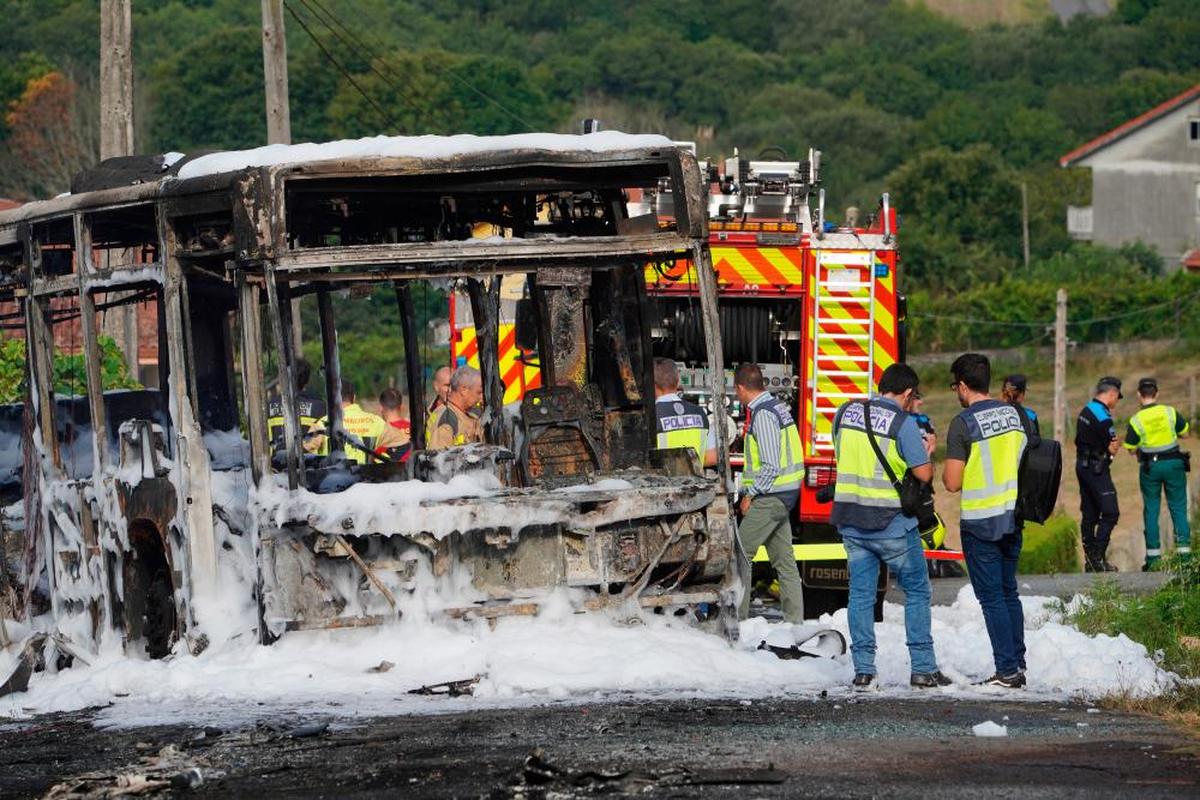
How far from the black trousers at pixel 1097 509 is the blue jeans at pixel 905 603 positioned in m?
8.78

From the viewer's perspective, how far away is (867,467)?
10852 millimetres

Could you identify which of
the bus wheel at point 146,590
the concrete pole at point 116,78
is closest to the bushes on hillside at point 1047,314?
the concrete pole at point 116,78

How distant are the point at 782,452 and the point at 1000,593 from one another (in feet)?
8.04

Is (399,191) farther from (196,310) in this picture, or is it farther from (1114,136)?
(1114,136)

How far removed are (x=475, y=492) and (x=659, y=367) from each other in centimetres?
276

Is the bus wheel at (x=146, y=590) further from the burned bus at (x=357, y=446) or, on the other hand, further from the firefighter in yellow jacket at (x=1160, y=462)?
the firefighter in yellow jacket at (x=1160, y=462)

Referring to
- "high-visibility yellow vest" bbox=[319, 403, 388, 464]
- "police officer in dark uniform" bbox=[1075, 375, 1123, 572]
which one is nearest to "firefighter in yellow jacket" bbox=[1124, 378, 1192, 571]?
"police officer in dark uniform" bbox=[1075, 375, 1123, 572]

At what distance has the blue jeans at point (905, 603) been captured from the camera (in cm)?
1086

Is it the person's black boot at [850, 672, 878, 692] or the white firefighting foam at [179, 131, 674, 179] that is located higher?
the white firefighting foam at [179, 131, 674, 179]

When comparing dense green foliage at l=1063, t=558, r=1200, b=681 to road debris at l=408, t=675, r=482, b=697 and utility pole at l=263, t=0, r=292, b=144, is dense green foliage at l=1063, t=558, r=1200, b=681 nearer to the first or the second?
road debris at l=408, t=675, r=482, b=697

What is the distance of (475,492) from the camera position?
36.1 feet

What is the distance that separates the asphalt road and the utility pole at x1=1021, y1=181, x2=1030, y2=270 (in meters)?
57.5

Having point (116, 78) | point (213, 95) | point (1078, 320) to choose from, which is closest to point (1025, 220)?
point (1078, 320)

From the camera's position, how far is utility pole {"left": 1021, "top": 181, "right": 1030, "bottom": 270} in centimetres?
6813
